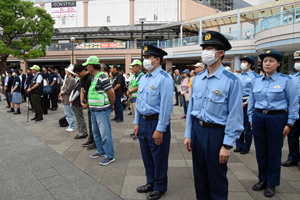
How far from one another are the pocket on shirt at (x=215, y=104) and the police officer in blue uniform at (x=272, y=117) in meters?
1.51

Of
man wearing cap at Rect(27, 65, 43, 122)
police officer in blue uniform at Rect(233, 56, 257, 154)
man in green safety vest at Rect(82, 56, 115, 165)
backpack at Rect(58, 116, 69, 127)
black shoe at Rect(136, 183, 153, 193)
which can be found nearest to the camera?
black shoe at Rect(136, 183, 153, 193)

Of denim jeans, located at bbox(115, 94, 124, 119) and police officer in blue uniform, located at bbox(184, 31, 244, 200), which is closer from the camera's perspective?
police officer in blue uniform, located at bbox(184, 31, 244, 200)

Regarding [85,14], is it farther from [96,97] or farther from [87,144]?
[96,97]

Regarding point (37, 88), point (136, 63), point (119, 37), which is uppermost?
point (119, 37)

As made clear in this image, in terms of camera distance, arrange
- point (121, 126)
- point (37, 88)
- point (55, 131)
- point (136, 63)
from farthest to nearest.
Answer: point (37, 88)
point (121, 126)
point (55, 131)
point (136, 63)

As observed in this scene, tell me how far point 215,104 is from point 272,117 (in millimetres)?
1566

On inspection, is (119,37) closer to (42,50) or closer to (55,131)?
(42,50)

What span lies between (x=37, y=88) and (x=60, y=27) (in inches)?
1381

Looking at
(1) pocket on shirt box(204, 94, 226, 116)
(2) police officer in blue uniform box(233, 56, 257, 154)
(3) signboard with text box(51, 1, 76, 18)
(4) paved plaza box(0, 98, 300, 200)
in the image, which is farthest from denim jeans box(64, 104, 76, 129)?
(3) signboard with text box(51, 1, 76, 18)

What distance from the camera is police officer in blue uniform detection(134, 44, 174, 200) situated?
313 cm

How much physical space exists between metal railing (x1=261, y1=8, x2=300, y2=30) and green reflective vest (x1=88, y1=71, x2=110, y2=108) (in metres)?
12.5

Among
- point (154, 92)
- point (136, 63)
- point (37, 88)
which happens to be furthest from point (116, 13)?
point (154, 92)

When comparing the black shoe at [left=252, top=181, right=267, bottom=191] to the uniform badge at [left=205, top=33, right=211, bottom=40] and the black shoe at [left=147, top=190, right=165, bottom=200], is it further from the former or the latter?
the uniform badge at [left=205, top=33, right=211, bottom=40]

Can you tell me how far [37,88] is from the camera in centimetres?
872
